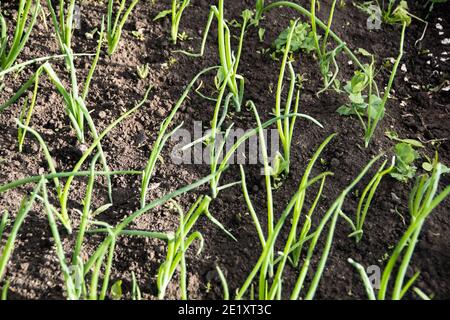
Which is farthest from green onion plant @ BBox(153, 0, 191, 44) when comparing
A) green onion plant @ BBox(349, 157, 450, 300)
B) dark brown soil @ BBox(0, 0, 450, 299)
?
green onion plant @ BBox(349, 157, 450, 300)

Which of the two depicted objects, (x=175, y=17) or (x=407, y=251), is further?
(x=175, y=17)

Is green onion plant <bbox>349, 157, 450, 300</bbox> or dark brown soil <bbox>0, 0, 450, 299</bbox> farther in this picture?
dark brown soil <bbox>0, 0, 450, 299</bbox>

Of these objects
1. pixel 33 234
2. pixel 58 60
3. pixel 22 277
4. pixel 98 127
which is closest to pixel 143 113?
pixel 98 127

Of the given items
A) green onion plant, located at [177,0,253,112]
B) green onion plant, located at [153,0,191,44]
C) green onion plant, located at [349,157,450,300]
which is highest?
green onion plant, located at [153,0,191,44]

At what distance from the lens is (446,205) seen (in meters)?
1.88

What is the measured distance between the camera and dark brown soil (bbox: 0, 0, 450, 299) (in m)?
1.72

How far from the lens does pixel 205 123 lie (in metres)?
2.10

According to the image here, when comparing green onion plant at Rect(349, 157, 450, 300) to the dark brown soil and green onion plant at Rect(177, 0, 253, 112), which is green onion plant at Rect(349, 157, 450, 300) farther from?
green onion plant at Rect(177, 0, 253, 112)

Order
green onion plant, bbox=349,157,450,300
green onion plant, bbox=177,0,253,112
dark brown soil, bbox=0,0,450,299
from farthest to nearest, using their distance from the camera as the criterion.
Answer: green onion plant, bbox=177,0,253,112 < dark brown soil, bbox=0,0,450,299 < green onion plant, bbox=349,157,450,300

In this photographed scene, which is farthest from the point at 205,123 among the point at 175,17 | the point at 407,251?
the point at 407,251

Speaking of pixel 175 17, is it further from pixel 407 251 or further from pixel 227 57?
pixel 407 251

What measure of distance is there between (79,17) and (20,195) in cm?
82

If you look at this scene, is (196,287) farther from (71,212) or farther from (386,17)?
(386,17)

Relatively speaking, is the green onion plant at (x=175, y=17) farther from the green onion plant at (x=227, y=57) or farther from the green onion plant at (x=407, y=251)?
the green onion plant at (x=407, y=251)
